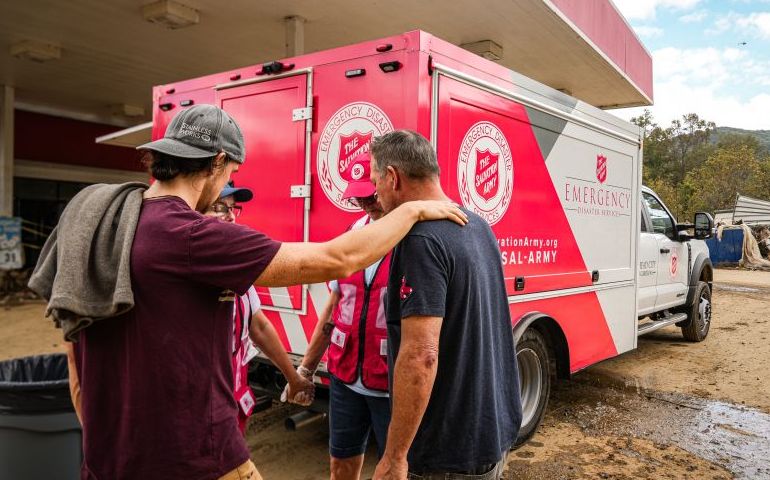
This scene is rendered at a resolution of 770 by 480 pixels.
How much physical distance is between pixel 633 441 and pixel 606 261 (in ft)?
4.66

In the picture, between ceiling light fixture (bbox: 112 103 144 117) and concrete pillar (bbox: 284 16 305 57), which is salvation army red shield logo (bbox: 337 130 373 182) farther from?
ceiling light fixture (bbox: 112 103 144 117)

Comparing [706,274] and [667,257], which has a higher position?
[667,257]

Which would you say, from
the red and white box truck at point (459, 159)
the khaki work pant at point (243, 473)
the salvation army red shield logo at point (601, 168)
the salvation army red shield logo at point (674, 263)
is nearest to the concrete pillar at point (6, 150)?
the red and white box truck at point (459, 159)

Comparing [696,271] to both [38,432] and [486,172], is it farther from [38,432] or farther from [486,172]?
[38,432]

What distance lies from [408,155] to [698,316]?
23.5ft

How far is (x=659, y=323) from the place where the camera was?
20.3ft

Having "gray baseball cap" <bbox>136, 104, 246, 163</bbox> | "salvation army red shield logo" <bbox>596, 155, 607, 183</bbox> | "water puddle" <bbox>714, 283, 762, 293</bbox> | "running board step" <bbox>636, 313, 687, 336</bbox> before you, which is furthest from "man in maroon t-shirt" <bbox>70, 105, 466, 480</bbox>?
"water puddle" <bbox>714, 283, 762, 293</bbox>

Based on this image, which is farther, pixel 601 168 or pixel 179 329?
pixel 601 168

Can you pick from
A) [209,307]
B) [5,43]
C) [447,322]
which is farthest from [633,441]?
[5,43]

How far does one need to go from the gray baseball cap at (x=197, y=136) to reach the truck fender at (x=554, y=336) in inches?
103

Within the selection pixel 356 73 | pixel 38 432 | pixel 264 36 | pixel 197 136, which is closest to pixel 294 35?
pixel 264 36

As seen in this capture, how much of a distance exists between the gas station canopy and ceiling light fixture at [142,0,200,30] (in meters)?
0.01

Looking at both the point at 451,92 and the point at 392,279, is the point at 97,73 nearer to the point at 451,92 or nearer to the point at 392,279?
the point at 451,92

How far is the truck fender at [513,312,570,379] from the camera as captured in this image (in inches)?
147
